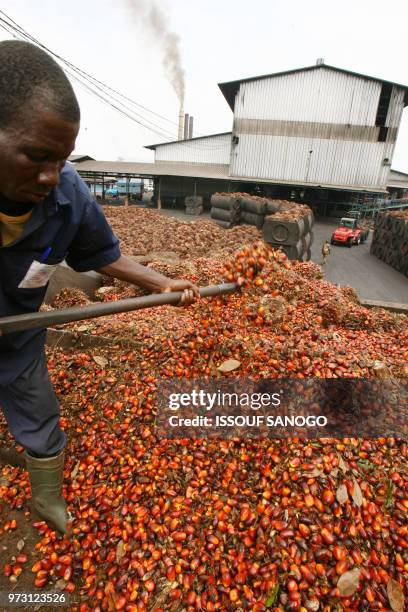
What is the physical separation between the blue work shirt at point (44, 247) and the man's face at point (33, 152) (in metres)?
0.26

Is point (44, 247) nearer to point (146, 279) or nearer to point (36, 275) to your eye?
point (36, 275)

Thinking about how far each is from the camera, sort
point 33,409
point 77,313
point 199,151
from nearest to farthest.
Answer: point 77,313
point 33,409
point 199,151

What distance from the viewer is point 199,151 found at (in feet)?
93.9

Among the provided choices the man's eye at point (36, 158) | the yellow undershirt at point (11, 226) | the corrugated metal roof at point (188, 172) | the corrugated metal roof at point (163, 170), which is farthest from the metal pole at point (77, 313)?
the corrugated metal roof at point (163, 170)

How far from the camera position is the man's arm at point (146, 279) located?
242 centimetres

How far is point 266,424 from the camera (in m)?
2.67

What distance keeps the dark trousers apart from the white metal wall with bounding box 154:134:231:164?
28737 mm

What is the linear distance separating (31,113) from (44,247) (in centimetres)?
73

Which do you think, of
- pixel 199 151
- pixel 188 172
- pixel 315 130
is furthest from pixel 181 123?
pixel 315 130

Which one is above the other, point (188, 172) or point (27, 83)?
point (188, 172)

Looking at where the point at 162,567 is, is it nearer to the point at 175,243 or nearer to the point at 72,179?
the point at 72,179

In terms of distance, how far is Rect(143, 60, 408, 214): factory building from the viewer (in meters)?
21.6

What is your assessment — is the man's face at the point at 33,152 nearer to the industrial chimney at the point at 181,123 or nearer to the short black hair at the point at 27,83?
the short black hair at the point at 27,83

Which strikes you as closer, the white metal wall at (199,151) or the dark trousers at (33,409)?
the dark trousers at (33,409)
